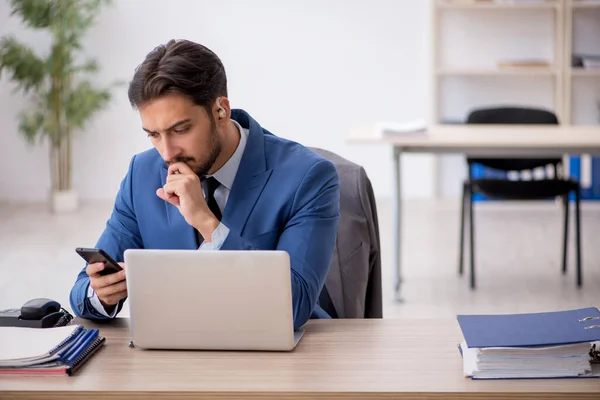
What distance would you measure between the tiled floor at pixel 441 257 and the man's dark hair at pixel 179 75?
214 cm

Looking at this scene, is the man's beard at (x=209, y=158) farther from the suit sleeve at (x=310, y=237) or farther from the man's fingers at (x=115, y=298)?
the man's fingers at (x=115, y=298)

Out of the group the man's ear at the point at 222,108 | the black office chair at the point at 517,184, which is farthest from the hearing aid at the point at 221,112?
the black office chair at the point at 517,184

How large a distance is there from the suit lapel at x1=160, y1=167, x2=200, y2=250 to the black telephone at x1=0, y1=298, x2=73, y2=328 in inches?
11.9

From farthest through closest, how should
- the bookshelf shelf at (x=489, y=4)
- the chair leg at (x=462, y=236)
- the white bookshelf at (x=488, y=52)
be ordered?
the white bookshelf at (x=488, y=52), the bookshelf shelf at (x=489, y=4), the chair leg at (x=462, y=236)

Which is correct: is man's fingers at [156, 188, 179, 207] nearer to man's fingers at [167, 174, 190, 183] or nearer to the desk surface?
→ man's fingers at [167, 174, 190, 183]

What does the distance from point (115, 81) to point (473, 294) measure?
325 cm

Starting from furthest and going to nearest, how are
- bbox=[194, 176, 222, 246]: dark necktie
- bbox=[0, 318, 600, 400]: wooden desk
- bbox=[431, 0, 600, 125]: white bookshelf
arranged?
bbox=[431, 0, 600, 125]: white bookshelf
bbox=[194, 176, 222, 246]: dark necktie
bbox=[0, 318, 600, 400]: wooden desk

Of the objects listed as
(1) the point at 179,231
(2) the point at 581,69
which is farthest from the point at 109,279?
(2) the point at 581,69

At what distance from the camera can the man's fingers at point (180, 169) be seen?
1.92 m

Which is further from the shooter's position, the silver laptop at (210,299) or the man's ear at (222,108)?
the man's ear at (222,108)

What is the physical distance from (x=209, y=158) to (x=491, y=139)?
8.02 feet

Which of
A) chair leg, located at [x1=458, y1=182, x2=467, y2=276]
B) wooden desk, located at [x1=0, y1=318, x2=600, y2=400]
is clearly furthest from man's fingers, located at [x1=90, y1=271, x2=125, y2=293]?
chair leg, located at [x1=458, y1=182, x2=467, y2=276]

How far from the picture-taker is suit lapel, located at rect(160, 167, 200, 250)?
1980 mm

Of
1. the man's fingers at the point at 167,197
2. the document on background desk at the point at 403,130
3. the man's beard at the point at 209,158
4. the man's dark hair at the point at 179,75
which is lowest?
the document on background desk at the point at 403,130
